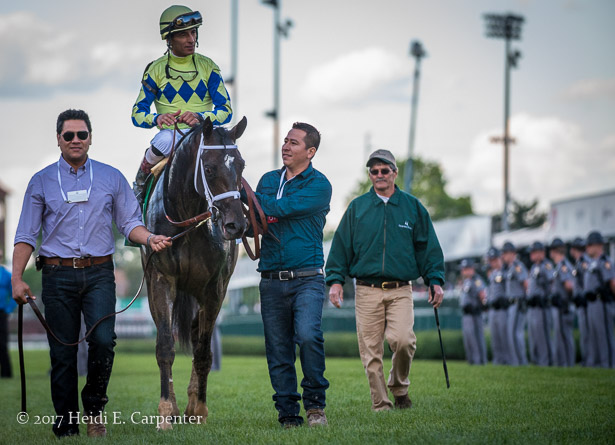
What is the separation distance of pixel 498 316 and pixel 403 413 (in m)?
10.1

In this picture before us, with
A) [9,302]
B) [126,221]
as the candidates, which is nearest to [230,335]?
[9,302]

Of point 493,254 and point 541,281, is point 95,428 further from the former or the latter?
point 493,254

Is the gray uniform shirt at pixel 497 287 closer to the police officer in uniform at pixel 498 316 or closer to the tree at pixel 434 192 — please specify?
the police officer in uniform at pixel 498 316

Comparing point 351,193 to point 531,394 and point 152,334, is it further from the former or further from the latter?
point 531,394

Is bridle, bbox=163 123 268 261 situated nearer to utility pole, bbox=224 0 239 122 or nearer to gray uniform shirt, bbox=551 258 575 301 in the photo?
gray uniform shirt, bbox=551 258 575 301

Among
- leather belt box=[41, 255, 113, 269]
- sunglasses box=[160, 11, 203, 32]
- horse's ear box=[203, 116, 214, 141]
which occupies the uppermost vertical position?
sunglasses box=[160, 11, 203, 32]

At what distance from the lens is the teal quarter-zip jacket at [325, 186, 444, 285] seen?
8.58 m

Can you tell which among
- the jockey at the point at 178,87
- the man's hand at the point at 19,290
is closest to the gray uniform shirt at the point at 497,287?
the jockey at the point at 178,87

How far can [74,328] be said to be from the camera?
24.2 ft

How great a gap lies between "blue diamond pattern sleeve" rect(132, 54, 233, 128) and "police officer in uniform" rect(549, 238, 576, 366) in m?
9.84

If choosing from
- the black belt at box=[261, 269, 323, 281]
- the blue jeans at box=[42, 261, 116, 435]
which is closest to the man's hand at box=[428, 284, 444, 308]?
the black belt at box=[261, 269, 323, 281]

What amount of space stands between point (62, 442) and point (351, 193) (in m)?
73.7

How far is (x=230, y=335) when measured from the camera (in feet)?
116

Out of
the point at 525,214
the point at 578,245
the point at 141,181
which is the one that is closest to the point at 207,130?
A: the point at 141,181
